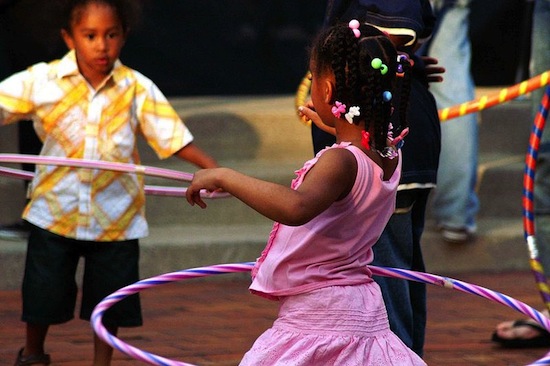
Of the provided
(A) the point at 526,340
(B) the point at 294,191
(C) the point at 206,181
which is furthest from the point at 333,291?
(A) the point at 526,340

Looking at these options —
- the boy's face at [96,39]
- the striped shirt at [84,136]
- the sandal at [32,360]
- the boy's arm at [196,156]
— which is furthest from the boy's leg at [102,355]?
the boy's face at [96,39]

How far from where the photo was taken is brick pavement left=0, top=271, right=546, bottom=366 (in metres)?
5.57

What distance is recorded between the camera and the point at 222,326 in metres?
6.11

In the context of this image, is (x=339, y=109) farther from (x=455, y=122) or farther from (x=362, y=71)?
(x=455, y=122)

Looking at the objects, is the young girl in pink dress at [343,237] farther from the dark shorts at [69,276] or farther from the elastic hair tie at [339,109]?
the dark shorts at [69,276]

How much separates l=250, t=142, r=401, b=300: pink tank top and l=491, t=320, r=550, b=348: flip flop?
7.47 ft

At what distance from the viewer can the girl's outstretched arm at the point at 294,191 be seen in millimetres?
3342

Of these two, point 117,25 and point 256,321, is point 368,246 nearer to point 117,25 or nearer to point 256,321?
point 117,25

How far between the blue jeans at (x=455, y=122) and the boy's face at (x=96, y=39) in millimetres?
2664

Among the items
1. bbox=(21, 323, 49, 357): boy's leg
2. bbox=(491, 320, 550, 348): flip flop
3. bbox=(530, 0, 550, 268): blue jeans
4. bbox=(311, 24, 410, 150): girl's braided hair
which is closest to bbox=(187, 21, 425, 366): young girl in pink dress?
bbox=(311, 24, 410, 150): girl's braided hair

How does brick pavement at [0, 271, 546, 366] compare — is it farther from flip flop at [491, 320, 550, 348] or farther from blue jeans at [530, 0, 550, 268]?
blue jeans at [530, 0, 550, 268]

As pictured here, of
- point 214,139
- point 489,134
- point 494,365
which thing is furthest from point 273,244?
point 489,134

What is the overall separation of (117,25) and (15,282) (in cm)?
221

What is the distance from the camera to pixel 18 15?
6.96m
